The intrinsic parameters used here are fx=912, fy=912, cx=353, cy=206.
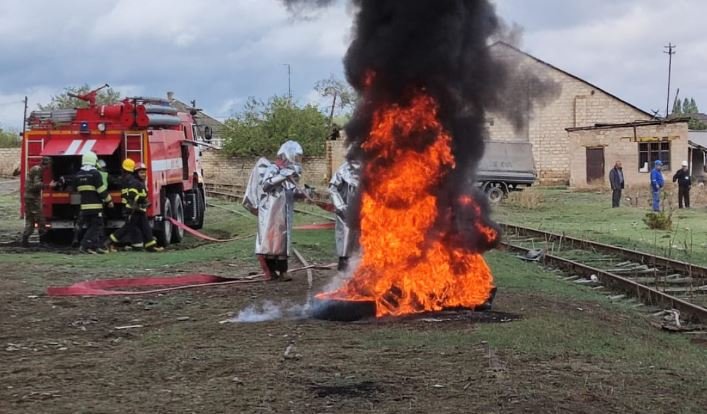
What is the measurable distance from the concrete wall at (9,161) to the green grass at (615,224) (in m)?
36.2

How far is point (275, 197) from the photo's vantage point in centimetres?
1133

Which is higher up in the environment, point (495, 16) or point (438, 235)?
point (495, 16)

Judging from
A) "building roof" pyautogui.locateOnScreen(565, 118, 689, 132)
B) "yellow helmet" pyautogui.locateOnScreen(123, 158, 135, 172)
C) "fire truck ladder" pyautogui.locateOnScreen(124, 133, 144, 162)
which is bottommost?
"yellow helmet" pyautogui.locateOnScreen(123, 158, 135, 172)

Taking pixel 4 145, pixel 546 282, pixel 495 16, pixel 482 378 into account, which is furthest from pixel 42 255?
pixel 4 145

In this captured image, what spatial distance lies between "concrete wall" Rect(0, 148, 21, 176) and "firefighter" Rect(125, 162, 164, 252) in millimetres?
43155

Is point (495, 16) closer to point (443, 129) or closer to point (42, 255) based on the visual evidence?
point (443, 129)

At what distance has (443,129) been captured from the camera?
8836 mm

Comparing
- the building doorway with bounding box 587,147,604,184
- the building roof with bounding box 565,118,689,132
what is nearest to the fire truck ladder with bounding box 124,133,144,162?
the building roof with bounding box 565,118,689,132

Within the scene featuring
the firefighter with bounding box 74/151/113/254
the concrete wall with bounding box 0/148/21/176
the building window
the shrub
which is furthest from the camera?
the concrete wall with bounding box 0/148/21/176

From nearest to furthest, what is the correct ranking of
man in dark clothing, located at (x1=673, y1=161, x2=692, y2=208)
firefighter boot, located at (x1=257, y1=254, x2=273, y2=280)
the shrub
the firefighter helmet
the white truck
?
firefighter boot, located at (x1=257, y1=254, x2=273, y2=280) < the firefighter helmet < the shrub < man in dark clothing, located at (x1=673, y1=161, x2=692, y2=208) < the white truck

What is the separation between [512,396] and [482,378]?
51 centimetres

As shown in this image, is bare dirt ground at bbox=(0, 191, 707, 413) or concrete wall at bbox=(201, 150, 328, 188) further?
concrete wall at bbox=(201, 150, 328, 188)

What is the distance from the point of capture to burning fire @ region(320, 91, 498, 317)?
28.9 feet

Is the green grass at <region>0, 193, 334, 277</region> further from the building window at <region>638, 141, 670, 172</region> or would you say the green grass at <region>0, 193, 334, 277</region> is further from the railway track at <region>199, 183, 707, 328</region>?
the building window at <region>638, 141, 670, 172</region>
